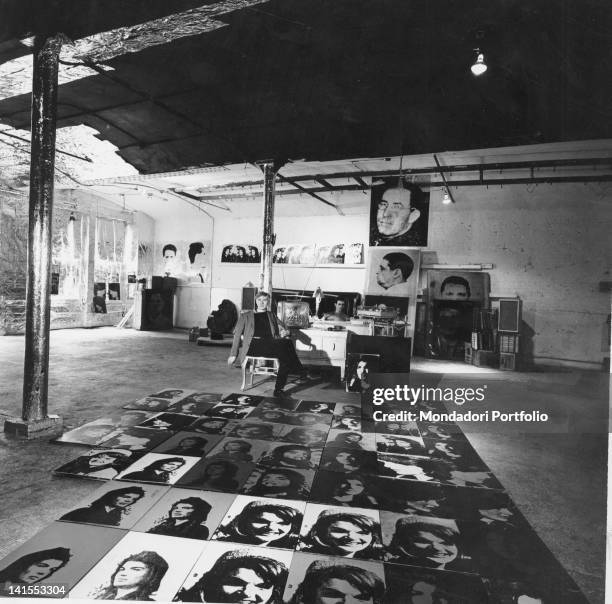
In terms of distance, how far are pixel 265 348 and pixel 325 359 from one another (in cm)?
101

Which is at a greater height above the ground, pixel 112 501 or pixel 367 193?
pixel 367 193

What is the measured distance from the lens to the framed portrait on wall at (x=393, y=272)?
855 centimetres

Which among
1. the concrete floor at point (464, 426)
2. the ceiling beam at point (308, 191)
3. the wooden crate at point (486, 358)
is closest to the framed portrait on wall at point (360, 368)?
→ the concrete floor at point (464, 426)

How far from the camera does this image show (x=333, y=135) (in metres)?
4.16

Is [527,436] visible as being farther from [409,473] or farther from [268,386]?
[268,386]

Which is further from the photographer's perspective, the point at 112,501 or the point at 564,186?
the point at 564,186

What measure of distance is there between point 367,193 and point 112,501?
27.5 feet

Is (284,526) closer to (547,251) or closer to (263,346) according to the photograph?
(263,346)

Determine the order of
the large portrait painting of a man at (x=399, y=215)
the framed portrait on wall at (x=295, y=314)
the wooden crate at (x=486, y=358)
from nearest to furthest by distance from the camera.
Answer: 1. the framed portrait on wall at (x=295, y=314)
2. the large portrait painting of a man at (x=399, y=215)
3. the wooden crate at (x=486, y=358)

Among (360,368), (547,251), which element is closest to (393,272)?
(547,251)

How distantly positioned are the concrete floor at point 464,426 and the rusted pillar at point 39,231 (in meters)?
0.27

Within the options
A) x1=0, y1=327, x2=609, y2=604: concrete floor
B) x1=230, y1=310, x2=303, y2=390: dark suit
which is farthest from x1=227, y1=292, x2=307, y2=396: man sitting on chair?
x1=0, y1=327, x2=609, y2=604: concrete floor

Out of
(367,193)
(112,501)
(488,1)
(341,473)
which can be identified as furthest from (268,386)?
(367,193)

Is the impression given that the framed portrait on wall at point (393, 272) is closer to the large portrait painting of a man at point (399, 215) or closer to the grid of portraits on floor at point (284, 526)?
the large portrait painting of a man at point (399, 215)
